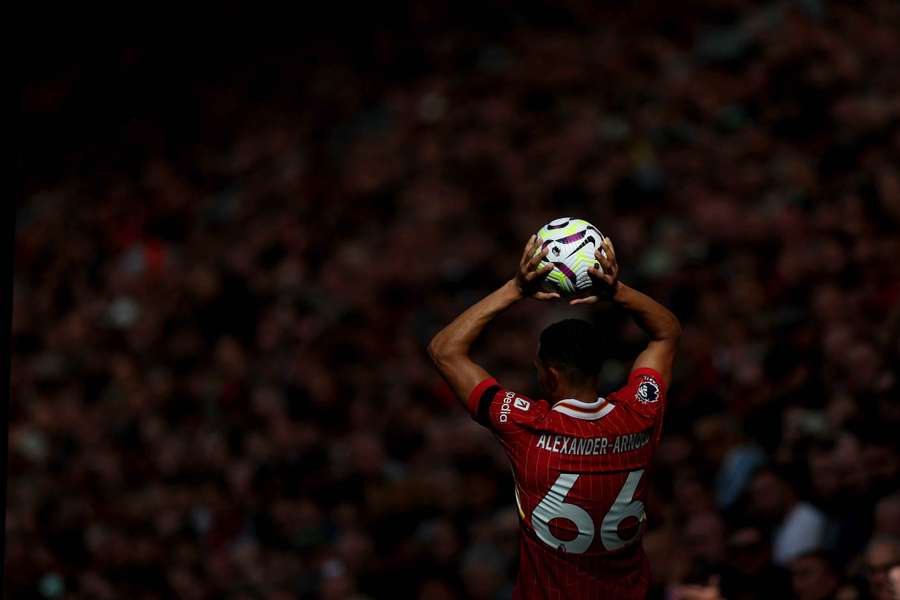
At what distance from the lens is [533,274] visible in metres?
3.68

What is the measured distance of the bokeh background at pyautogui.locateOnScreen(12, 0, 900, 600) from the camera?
Result: 617 centimetres

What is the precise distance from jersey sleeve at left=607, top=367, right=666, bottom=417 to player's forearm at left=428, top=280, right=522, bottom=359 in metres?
0.45

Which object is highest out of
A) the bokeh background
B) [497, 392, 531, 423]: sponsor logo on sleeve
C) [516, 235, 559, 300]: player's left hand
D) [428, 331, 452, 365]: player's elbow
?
[516, 235, 559, 300]: player's left hand

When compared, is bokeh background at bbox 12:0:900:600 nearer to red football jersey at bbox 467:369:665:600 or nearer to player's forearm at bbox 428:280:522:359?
red football jersey at bbox 467:369:665:600

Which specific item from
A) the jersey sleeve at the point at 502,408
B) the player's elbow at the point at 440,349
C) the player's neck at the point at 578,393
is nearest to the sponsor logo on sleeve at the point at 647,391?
the player's neck at the point at 578,393

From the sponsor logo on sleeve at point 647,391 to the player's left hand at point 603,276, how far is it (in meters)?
0.30

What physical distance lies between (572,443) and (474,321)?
0.49 meters

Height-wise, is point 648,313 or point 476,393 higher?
point 648,313

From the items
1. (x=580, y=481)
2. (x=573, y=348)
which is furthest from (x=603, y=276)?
(x=580, y=481)

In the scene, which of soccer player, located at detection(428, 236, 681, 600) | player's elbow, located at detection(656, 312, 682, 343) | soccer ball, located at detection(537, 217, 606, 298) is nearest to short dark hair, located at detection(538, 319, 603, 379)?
soccer player, located at detection(428, 236, 681, 600)

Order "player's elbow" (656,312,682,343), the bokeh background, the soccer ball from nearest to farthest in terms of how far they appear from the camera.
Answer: the soccer ball, "player's elbow" (656,312,682,343), the bokeh background

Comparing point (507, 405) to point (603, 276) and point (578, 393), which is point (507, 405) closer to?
point (578, 393)

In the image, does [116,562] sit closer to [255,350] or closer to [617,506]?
[255,350]

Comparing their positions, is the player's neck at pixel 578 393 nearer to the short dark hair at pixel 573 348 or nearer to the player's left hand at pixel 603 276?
the short dark hair at pixel 573 348
